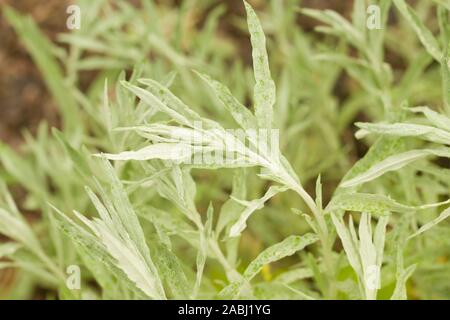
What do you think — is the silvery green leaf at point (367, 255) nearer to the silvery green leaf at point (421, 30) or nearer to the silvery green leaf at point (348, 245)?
the silvery green leaf at point (348, 245)

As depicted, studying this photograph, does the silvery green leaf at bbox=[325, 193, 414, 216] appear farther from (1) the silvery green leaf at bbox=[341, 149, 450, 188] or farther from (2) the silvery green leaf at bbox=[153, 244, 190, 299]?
(2) the silvery green leaf at bbox=[153, 244, 190, 299]

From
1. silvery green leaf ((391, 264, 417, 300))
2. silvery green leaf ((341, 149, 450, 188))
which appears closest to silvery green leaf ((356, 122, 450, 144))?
silvery green leaf ((341, 149, 450, 188))

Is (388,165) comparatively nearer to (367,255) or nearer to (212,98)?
(367,255)

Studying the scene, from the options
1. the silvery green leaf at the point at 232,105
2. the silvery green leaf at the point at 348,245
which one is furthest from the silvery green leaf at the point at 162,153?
the silvery green leaf at the point at 348,245

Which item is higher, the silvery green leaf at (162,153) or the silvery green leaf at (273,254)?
the silvery green leaf at (162,153)

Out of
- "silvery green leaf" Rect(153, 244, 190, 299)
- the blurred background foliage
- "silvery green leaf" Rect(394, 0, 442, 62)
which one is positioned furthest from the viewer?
the blurred background foliage

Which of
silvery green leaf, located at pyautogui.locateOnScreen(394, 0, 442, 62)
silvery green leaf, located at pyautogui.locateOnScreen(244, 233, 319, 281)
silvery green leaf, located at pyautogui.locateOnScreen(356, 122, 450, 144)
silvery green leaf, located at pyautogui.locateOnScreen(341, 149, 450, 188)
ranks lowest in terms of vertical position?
silvery green leaf, located at pyautogui.locateOnScreen(244, 233, 319, 281)

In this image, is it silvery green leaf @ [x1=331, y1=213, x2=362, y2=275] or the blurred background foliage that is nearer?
silvery green leaf @ [x1=331, y1=213, x2=362, y2=275]

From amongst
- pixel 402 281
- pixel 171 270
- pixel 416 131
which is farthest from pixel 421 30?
pixel 171 270
